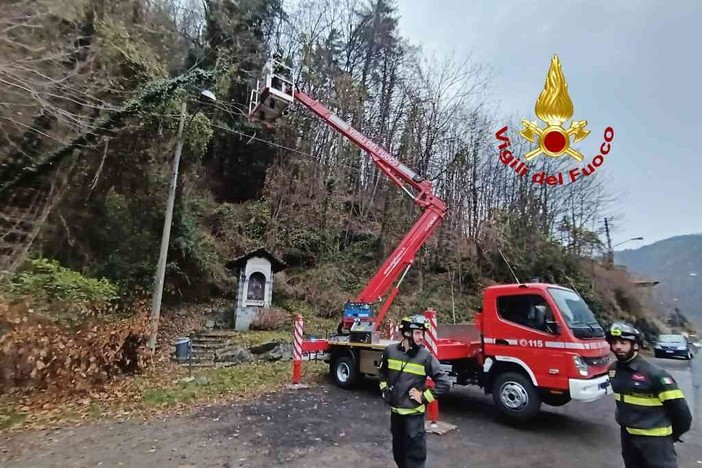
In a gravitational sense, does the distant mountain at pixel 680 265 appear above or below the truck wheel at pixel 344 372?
above

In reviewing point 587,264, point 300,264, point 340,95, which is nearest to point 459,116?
point 340,95

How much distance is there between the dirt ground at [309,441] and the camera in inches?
195

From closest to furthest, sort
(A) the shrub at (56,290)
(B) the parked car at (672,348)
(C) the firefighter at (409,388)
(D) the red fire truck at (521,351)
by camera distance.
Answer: (C) the firefighter at (409,388)
(D) the red fire truck at (521,351)
(A) the shrub at (56,290)
(B) the parked car at (672,348)

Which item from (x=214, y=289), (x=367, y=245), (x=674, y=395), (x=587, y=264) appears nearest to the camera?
(x=674, y=395)

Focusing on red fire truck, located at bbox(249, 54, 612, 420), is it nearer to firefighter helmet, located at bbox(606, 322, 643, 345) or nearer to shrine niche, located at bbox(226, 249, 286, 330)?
firefighter helmet, located at bbox(606, 322, 643, 345)

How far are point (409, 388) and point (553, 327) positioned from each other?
371 cm

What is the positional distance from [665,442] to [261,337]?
12136mm

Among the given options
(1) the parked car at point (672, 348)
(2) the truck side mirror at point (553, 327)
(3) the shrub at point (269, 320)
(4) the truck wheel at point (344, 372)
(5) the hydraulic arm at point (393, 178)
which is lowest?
(1) the parked car at point (672, 348)

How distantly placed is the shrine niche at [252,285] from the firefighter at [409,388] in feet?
40.0

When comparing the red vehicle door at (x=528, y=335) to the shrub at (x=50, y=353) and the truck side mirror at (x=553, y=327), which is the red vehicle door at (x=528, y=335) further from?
the shrub at (x=50, y=353)

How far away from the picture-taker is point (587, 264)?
27.2 m

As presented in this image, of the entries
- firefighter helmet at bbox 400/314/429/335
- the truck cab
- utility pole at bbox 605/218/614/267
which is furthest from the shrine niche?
utility pole at bbox 605/218/614/267

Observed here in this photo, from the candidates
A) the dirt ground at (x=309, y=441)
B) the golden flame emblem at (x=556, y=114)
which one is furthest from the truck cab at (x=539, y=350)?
the golden flame emblem at (x=556, y=114)

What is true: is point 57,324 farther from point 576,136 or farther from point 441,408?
point 576,136
